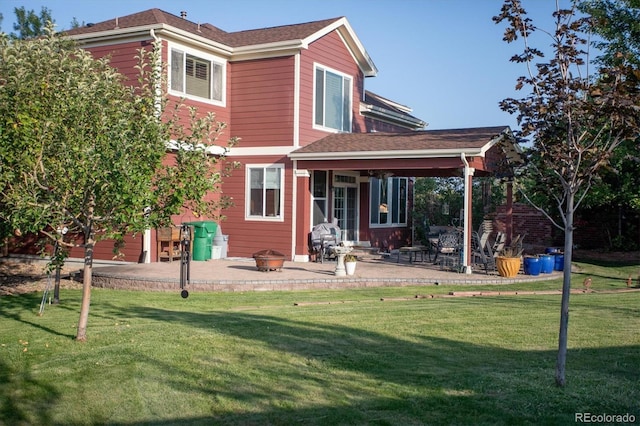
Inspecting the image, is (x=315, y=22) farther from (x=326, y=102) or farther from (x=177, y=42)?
(x=177, y=42)

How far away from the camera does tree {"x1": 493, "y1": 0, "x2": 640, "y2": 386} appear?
573cm

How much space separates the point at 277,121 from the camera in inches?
695

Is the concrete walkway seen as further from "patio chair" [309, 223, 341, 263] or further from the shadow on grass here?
the shadow on grass

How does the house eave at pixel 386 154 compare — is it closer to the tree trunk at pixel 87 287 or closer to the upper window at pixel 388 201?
the upper window at pixel 388 201

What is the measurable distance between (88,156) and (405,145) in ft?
33.5

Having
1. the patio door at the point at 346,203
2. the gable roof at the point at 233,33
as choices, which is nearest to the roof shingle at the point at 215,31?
the gable roof at the point at 233,33

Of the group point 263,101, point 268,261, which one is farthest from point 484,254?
point 263,101

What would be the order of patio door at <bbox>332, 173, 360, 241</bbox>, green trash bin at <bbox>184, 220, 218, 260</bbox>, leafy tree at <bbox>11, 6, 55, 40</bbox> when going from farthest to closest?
leafy tree at <bbox>11, 6, 55, 40</bbox> → patio door at <bbox>332, 173, 360, 241</bbox> → green trash bin at <bbox>184, 220, 218, 260</bbox>

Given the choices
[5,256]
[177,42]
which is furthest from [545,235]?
[5,256]

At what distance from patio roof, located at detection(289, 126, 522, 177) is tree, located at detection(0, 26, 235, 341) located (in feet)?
26.2

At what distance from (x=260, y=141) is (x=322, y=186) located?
2.19 meters

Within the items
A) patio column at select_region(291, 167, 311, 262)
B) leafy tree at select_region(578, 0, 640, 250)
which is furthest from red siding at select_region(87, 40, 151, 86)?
leafy tree at select_region(578, 0, 640, 250)

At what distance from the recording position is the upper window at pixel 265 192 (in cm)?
1762

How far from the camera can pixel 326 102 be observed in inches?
743
